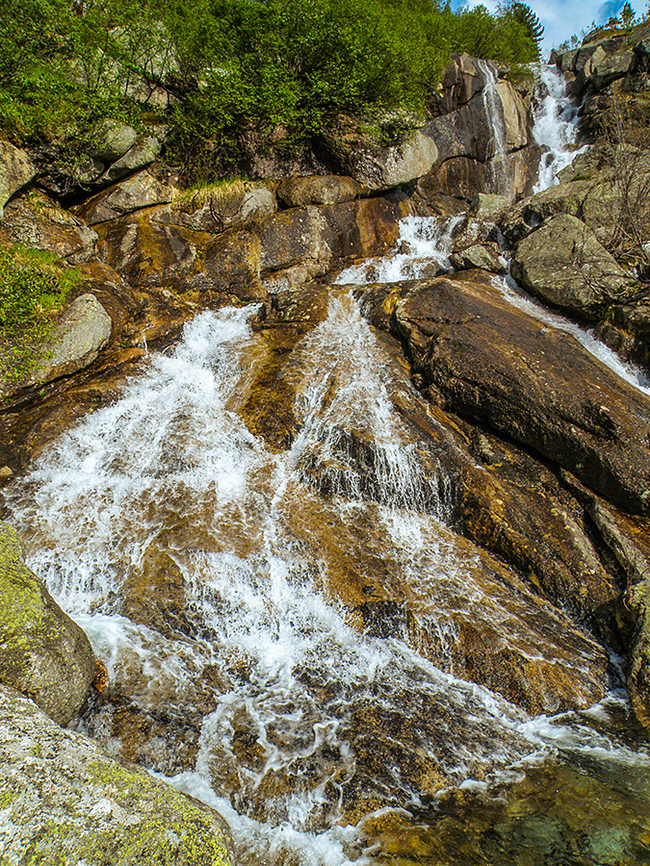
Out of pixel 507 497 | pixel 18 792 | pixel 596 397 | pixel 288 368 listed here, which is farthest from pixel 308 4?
pixel 18 792

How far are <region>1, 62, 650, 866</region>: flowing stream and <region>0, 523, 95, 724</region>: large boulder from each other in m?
0.62

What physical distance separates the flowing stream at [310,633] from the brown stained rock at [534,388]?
127 centimetres

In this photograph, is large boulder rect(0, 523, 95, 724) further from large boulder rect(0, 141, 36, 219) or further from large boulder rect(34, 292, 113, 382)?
large boulder rect(0, 141, 36, 219)

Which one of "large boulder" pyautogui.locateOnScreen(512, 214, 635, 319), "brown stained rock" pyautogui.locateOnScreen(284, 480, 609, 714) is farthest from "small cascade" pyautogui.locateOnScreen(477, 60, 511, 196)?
"brown stained rock" pyautogui.locateOnScreen(284, 480, 609, 714)

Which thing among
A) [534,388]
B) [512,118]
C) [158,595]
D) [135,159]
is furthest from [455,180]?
[158,595]

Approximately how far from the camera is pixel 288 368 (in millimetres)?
10773

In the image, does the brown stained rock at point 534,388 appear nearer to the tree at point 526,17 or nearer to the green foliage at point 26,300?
the green foliage at point 26,300

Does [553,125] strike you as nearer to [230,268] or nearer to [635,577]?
[230,268]

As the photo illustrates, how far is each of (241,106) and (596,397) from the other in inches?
669

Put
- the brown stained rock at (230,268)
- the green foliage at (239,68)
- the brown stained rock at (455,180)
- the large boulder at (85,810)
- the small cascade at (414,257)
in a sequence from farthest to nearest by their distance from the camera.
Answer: the brown stained rock at (455,180) < the green foliage at (239,68) < the small cascade at (414,257) < the brown stained rock at (230,268) < the large boulder at (85,810)

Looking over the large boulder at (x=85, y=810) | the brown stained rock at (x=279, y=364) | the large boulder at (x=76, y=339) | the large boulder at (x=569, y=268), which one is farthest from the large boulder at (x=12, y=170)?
the large boulder at (x=569, y=268)

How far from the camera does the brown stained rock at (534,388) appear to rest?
7.73m

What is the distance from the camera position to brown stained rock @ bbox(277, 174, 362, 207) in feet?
55.4

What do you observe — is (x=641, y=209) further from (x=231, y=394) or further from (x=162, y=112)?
(x=162, y=112)
